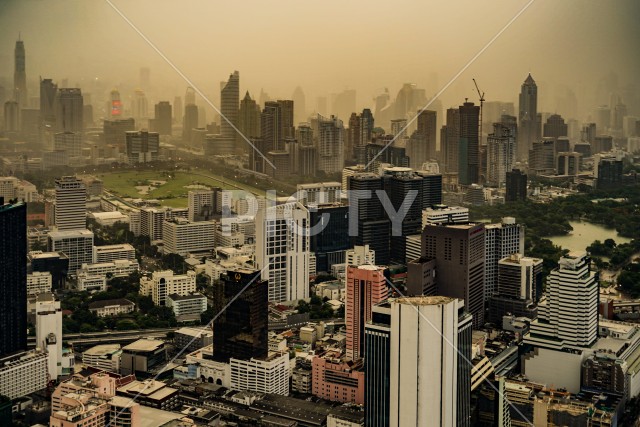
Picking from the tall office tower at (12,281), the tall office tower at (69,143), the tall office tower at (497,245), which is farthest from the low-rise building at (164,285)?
the tall office tower at (69,143)

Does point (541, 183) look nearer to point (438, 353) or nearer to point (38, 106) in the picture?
point (38, 106)

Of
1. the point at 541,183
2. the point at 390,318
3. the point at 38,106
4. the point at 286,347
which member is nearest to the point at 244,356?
the point at 286,347

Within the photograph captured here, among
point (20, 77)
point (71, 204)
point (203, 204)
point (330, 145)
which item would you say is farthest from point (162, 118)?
point (330, 145)

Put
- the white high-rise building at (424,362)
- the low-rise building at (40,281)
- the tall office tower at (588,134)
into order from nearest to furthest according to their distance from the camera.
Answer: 1. the white high-rise building at (424,362)
2. the low-rise building at (40,281)
3. the tall office tower at (588,134)

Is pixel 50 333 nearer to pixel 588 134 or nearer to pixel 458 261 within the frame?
pixel 458 261

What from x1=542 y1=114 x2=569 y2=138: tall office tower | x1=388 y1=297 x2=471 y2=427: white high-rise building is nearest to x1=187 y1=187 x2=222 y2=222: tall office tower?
x1=542 y1=114 x2=569 y2=138: tall office tower

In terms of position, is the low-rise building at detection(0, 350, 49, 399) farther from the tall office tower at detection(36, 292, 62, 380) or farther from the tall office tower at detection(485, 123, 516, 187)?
the tall office tower at detection(485, 123, 516, 187)

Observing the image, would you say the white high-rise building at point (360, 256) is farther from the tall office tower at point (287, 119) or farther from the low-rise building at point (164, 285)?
the tall office tower at point (287, 119)
